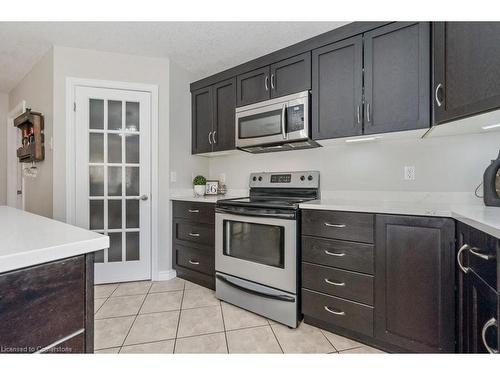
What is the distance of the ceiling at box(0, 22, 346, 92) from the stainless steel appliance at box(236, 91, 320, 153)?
1.76ft

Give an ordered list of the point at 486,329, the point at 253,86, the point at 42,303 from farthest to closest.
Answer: the point at 253,86, the point at 486,329, the point at 42,303

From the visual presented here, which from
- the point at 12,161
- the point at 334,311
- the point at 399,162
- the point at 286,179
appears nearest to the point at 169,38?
the point at 286,179

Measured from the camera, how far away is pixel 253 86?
2.39 metres

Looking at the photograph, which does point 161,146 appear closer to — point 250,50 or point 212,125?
point 212,125

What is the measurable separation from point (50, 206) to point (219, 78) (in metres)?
2.17

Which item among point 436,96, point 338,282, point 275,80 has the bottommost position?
point 338,282

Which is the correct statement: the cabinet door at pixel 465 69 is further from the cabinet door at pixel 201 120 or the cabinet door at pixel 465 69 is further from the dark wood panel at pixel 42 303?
the cabinet door at pixel 201 120

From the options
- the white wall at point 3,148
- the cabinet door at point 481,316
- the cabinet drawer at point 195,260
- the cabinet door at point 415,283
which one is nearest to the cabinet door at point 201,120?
the cabinet drawer at point 195,260

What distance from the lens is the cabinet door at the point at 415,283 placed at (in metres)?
1.31

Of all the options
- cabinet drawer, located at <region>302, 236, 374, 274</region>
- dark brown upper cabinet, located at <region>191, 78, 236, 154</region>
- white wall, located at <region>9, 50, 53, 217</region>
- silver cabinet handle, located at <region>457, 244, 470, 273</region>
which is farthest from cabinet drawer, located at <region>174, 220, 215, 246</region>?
silver cabinet handle, located at <region>457, 244, 470, 273</region>

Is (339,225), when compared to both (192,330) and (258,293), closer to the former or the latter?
(258,293)

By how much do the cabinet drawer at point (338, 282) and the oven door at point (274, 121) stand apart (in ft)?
3.45

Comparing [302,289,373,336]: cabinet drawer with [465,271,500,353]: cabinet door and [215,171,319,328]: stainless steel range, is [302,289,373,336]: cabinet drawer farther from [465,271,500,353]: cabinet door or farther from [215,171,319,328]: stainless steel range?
[465,271,500,353]: cabinet door

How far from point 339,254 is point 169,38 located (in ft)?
7.71
